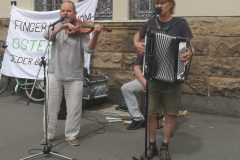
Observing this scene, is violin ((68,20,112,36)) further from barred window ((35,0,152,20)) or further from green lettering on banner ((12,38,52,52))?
green lettering on banner ((12,38,52,52))

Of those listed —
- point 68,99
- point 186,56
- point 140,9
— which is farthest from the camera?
point 140,9

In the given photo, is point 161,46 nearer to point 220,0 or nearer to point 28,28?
point 220,0

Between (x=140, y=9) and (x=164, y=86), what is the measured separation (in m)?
3.65

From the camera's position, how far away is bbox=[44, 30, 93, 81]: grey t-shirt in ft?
19.1

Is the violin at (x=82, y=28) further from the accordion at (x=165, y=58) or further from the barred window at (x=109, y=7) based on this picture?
the barred window at (x=109, y=7)

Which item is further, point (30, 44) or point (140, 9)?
point (30, 44)

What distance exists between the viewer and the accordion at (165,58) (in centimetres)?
497

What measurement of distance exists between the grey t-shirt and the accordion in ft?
3.49

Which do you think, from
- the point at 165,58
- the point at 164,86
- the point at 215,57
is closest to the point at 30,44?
the point at 215,57

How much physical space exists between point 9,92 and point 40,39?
1.76 m

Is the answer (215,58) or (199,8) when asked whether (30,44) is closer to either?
(199,8)

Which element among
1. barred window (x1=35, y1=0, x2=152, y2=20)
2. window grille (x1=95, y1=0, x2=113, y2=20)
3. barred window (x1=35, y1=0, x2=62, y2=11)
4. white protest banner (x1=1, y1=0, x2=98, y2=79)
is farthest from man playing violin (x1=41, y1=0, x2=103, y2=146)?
barred window (x1=35, y1=0, x2=62, y2=11)

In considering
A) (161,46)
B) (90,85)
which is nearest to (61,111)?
(90,85)

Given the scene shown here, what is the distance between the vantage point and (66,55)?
5.83 meters
